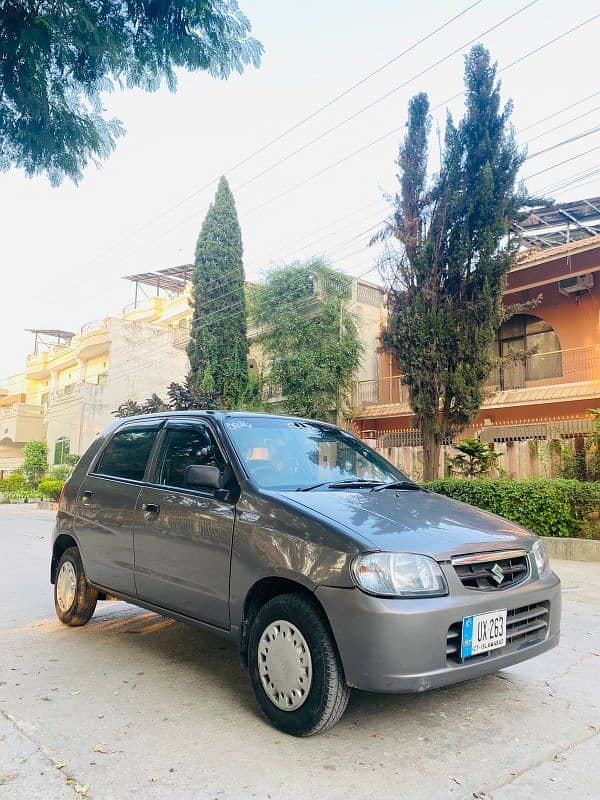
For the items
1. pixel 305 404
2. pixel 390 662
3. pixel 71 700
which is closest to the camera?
pixel 390 662

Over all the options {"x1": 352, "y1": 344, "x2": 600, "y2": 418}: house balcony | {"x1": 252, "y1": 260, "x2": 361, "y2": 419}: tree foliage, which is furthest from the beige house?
{"x1": 352, "y1": 344, "x2": 600, "y2": 418}: house balcony

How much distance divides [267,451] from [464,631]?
1.75 m

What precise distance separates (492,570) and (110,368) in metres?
36.1

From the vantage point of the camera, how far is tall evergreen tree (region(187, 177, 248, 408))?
2638cm

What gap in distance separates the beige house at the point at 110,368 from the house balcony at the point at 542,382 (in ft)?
32.8

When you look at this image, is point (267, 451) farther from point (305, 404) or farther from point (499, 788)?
point (305, 404)

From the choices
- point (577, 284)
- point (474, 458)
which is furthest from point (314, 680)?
point (577, 284)

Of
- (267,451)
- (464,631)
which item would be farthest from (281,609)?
(267,451)

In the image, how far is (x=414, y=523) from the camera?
11.2ft

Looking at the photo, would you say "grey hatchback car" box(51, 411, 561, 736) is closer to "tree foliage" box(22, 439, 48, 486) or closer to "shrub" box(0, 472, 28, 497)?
"shrub" box(0, 472, 28, 497)

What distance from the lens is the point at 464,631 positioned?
3045mm

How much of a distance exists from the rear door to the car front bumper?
2108mm

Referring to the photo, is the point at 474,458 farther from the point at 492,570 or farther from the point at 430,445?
the point at 492,570

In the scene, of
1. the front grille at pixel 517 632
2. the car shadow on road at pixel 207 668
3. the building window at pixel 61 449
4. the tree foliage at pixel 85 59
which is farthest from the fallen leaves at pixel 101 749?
the building window at pixel 61 449
